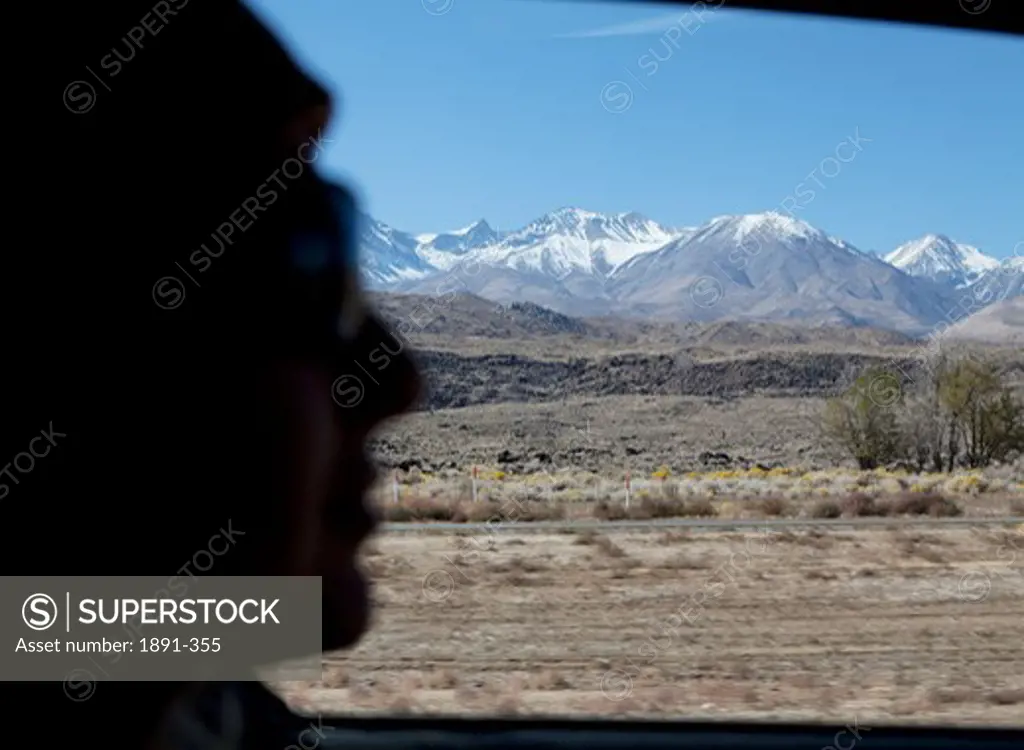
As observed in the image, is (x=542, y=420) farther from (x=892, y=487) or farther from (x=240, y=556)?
(x=240, y=556)

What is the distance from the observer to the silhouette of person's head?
573mm

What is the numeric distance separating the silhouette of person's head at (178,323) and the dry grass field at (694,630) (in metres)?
5.11

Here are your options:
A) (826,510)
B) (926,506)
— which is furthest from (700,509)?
(926,506)

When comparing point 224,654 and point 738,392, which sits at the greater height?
point 738,392

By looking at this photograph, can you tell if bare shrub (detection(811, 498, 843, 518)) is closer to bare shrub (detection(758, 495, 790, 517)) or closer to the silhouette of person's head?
bare shrub (detection(758, 495, 790, 517))

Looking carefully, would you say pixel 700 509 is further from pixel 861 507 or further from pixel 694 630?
pixel 694 630

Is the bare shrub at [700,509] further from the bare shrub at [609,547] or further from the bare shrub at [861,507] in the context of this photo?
the bare shrub at [609,547]

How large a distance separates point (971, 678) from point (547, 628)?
313 centimetres

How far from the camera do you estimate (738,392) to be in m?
65.2

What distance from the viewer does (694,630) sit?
365 inches

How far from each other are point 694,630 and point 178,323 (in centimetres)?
904

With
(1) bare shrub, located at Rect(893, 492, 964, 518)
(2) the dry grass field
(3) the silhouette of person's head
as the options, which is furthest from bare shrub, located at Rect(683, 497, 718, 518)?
(3) the silhouette of person's head

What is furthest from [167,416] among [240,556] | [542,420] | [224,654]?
[542,420]

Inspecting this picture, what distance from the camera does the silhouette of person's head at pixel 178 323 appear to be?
0.57 metres
